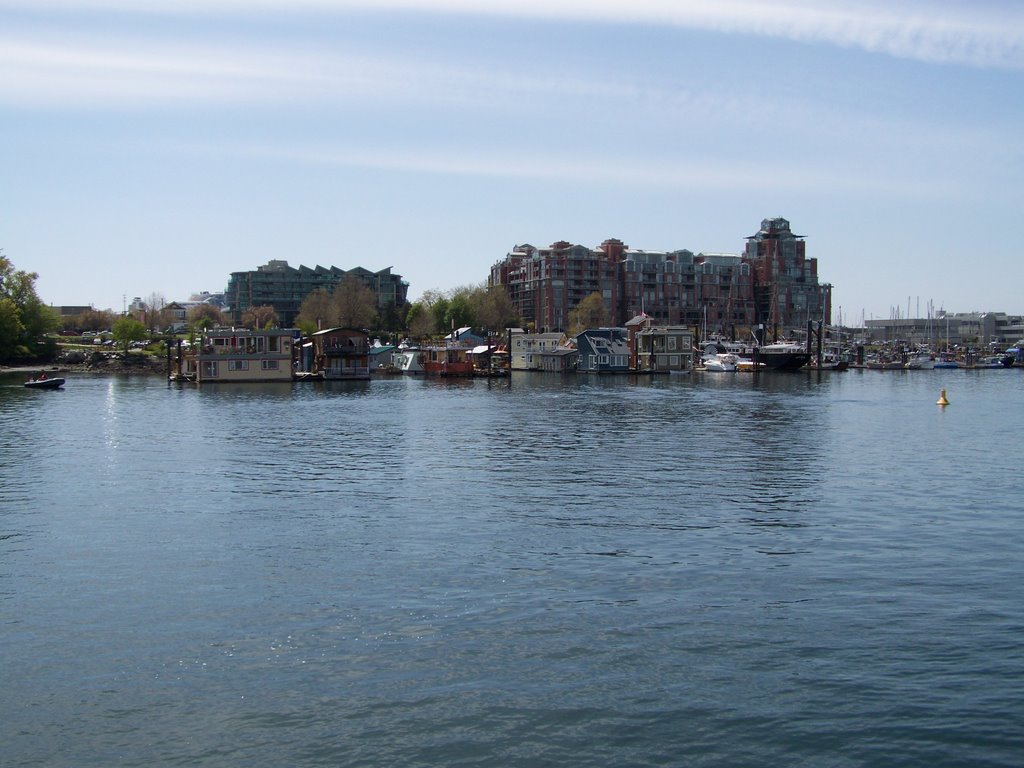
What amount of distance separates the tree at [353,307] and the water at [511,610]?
119462 mm

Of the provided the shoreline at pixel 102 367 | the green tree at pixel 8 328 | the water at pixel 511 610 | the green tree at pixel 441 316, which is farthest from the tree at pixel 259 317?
the water at pixel 511 610

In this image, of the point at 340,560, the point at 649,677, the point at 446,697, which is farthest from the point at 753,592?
the point at 340,560

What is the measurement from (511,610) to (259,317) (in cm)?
17118

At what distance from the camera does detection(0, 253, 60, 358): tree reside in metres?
130

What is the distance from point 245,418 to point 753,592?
4812 centimetres

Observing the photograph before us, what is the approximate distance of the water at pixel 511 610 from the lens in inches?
538

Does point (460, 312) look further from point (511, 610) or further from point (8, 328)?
point (511, 610)

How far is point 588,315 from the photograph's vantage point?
171 metres

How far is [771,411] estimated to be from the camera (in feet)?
222

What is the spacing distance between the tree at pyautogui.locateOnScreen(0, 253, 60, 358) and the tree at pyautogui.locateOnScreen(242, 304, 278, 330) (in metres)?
41.4

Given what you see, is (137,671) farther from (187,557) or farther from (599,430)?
(599,430)

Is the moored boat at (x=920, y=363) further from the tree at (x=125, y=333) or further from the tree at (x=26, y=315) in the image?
the tree at (x=26, y=315)

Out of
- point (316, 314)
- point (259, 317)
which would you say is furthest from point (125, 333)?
point (259, 317)

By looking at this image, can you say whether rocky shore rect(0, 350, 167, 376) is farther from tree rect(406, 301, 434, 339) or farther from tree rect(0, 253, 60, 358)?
tree rect(406, 301, 434, 339)
